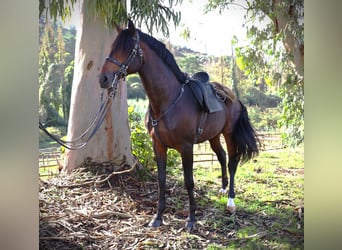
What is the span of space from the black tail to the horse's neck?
1.37 ft

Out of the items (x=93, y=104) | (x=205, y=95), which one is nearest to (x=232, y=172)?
(x=205, y=95)

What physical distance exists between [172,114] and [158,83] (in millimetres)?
197

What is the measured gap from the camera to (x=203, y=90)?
7.89ft

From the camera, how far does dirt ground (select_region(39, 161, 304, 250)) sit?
2385 mm

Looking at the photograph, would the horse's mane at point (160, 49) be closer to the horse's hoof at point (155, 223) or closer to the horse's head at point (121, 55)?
the horse's head at point (121, 55)

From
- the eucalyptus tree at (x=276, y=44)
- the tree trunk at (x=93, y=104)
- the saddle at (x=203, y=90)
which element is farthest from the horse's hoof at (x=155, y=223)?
the eucalyptus tree at (x=276, y=44)

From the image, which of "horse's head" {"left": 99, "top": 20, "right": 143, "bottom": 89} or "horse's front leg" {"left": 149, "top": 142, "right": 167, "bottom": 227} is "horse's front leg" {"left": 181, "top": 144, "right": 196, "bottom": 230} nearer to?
"horse's front leg" {"left": 149, "top": 142, "right": 167, "bottom": 227}

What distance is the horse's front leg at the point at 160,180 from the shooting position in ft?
7.86

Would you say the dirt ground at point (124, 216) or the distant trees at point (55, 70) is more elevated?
the distant trees at point (55, 70)
